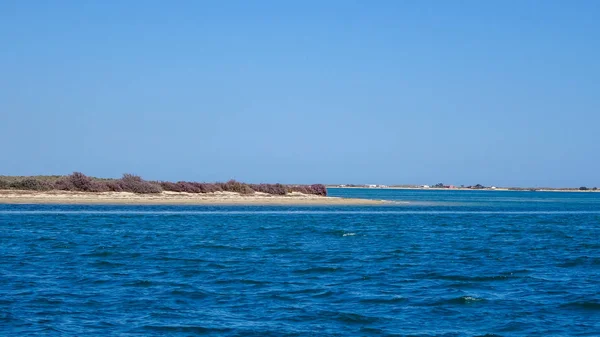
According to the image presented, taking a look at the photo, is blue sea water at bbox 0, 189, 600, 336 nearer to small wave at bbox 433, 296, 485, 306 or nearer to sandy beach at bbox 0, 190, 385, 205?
small wave at bbox 433, 296, 485, 306

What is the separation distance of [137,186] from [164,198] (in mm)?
4278

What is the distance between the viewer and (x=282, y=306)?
16750mm

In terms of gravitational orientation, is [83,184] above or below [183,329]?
above

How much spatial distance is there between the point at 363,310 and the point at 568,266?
11.3 metres

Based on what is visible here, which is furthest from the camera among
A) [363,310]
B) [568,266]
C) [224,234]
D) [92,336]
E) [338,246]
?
[224,234]

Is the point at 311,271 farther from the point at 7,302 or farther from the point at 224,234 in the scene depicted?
the point at 224,234

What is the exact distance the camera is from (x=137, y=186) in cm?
8194

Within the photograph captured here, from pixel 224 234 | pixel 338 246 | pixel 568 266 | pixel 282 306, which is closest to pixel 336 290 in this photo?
pixel 282 306

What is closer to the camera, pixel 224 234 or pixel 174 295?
pixel 174 295

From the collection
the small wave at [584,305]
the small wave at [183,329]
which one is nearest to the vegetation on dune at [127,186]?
the small wave at [183,329]

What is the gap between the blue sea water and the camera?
14883mm

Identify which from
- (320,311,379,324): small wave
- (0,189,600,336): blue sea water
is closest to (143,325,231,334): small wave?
(0,189,600,336): blue sea water

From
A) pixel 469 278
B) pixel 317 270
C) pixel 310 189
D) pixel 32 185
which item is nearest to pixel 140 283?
pixel 317 270

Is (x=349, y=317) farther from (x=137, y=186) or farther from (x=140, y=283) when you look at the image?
(x=137, y=186)
